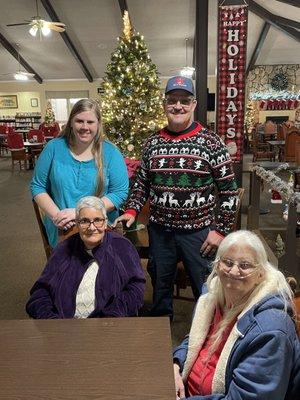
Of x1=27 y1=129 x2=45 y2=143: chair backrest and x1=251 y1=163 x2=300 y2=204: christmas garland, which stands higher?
x1=27 y1=129 x2=45 y2=143: chair backrest

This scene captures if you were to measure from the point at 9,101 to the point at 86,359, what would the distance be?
16.2 meters

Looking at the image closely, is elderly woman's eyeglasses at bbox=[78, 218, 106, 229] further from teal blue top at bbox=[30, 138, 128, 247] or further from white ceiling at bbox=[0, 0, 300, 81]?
white ceiling at bbox=[0, 0, 300, 81]

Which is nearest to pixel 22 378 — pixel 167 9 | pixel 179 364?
pixel 179 364

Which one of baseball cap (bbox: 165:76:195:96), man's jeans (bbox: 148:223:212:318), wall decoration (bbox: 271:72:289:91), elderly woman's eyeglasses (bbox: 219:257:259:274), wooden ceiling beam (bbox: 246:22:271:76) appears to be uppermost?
wooden ceiling beam (bbox: 246:22:271:76)

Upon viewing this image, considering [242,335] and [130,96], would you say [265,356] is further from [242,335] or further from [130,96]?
[130,96]

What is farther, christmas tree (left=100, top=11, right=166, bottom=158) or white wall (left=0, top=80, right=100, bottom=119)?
white wall (left=0, top=80, right=100, bottom=119)

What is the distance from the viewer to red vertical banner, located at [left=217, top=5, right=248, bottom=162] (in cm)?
443

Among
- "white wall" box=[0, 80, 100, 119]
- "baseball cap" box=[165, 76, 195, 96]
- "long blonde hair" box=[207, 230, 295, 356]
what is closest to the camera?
"long blonde hair" box=[207, 230, 295, 356]

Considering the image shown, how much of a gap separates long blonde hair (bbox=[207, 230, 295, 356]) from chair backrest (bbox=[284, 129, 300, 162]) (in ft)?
24.4

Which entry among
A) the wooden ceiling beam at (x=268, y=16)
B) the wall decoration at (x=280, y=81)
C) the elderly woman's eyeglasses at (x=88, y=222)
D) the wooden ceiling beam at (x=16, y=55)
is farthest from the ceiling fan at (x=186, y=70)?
the elderly woman's eyeglasses at (x=88, y=222)

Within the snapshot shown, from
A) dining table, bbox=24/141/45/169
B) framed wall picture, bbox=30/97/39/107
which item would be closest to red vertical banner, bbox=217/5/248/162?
Result: dining table, bbox=24/141/45/169

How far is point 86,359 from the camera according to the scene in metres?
1.15

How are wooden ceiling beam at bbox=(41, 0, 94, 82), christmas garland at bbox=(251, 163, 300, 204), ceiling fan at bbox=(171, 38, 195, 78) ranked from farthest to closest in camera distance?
1. ceiling fan at bbox=(171, 38, 195, 78)
2. wooden ceiling beam at bbox=(41, 0, 94, 82)
3. christmas garland at bbox=(251, 163, 300, 204)

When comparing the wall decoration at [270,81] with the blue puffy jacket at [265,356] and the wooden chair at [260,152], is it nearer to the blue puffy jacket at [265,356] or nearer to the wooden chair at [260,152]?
the wooden chair at [260,152]
